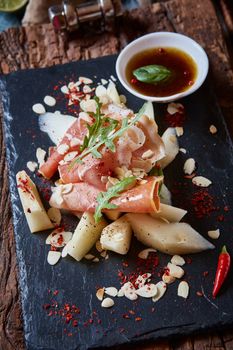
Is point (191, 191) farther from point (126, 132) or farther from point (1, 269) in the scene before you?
point (1, 269)

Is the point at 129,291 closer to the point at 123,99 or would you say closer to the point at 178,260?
the point at 178,260

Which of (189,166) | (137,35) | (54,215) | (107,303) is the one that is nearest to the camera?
(107,303)

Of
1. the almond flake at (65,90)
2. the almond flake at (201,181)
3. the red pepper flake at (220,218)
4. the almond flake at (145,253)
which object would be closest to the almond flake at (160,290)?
the almond flake at (145,253)

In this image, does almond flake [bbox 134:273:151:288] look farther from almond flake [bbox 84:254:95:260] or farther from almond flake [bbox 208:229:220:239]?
almond flake [bbox 208:229:220:239]

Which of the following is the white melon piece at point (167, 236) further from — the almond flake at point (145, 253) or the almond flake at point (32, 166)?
the almond flake at point (32, 166)

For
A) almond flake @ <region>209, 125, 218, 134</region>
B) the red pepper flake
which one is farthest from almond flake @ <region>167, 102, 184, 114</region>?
the red pepper flake

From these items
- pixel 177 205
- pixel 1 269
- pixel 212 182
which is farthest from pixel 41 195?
pixel 212 182

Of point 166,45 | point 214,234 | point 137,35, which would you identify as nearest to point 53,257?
point 214,234
